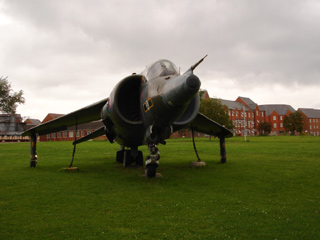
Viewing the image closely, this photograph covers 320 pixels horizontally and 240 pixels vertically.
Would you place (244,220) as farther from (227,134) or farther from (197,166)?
(227,134)

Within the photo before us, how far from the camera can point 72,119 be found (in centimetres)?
1260

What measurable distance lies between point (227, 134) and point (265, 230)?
9422 millimetres

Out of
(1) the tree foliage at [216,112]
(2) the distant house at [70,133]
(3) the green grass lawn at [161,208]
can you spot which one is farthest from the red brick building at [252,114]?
(3) the green grass lawn at [161,208]

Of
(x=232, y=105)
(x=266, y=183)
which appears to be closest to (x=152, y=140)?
(x=266, y=183)

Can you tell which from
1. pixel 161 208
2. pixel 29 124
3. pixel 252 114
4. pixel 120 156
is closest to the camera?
pixel 161 208

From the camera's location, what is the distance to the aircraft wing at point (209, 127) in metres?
12.6

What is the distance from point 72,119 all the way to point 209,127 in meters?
6.54

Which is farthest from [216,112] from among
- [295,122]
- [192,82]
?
[295,122]

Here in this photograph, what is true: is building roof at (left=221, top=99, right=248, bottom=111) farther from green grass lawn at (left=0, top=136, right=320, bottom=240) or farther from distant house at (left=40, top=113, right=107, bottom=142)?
green grass lawn at (left=0, top=136, right=320, bottom=240)

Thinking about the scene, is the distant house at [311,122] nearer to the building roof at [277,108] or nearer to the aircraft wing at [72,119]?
the building roof at [277,108]

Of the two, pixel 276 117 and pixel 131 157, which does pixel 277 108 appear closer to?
pixel 276 117

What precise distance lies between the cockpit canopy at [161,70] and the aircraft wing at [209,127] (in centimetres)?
469

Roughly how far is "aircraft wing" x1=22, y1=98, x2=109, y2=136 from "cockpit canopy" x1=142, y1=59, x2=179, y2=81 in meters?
3.41

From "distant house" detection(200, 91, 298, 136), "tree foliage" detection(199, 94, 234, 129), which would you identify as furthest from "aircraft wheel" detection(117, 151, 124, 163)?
"distant house" detection(200, 91, 298, 136)
